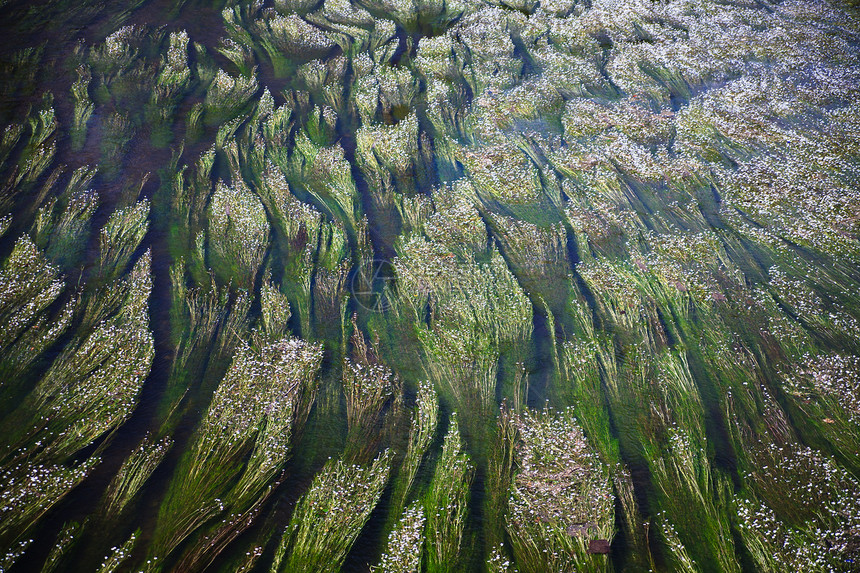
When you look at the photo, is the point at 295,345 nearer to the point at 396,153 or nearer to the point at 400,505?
the point at 400,505

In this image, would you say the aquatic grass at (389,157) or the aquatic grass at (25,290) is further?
the aquatic grass at (389,157)

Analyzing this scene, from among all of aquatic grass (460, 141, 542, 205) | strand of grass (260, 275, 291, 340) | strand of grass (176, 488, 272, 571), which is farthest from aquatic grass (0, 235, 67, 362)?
aquatic grass (460, 141, 542, 205)

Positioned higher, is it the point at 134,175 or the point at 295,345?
the point at 134,175

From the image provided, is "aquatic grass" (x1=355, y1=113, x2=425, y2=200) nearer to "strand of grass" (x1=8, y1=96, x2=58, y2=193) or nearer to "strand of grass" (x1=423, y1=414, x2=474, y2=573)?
"strand of grass" (x1=423, y1=414, x2=474, y2=573)

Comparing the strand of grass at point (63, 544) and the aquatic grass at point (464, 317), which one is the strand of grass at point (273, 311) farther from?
the strand of grass at point (63, 544)

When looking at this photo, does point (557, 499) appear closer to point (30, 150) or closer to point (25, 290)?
point (25, 290)

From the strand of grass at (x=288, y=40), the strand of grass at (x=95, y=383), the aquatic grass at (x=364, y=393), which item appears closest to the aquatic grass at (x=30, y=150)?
the strand of grass at (x=95, y=383)

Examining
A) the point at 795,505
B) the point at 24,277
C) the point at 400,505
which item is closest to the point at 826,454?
the point at 795,505
